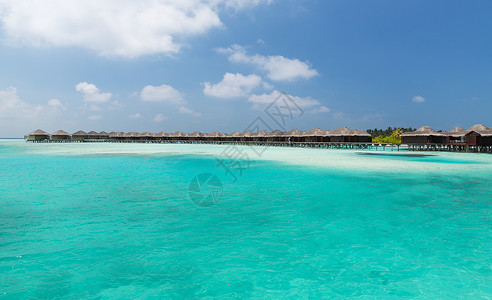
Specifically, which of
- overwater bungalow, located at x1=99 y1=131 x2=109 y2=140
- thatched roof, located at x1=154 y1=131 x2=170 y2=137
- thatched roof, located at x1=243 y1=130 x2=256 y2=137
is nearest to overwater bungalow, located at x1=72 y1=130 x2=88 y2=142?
overwater bungalow, located at x1=99 y1=131 x2=109 y2=140

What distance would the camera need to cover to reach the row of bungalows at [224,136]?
146 feet

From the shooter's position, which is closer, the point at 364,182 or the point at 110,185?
the point at 110,185

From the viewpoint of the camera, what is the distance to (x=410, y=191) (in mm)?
10422

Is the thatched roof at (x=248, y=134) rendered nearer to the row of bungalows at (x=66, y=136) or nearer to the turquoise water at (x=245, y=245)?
the row of bungalows at (x=66, y=136)

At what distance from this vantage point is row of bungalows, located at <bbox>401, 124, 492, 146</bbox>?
1230 inches

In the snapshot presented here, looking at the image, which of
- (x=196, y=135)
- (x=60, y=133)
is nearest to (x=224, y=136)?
(x=196, y=135)

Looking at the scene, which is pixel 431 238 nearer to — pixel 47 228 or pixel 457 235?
pixel 457 235

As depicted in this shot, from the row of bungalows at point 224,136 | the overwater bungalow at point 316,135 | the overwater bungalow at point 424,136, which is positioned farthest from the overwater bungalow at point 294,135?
the overwater bungalow at point 424,136

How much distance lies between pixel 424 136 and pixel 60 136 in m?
74.0

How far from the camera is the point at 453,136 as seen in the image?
39469 millimetres

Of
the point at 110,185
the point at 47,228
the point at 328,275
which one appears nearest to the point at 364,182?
the point at 328,275

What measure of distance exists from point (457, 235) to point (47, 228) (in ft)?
26.1

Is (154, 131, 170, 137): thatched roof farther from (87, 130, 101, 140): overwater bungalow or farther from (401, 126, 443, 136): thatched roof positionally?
(401, 126, 443, 136): thatched roof

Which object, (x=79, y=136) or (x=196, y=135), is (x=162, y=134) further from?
(x=79, y=136)
